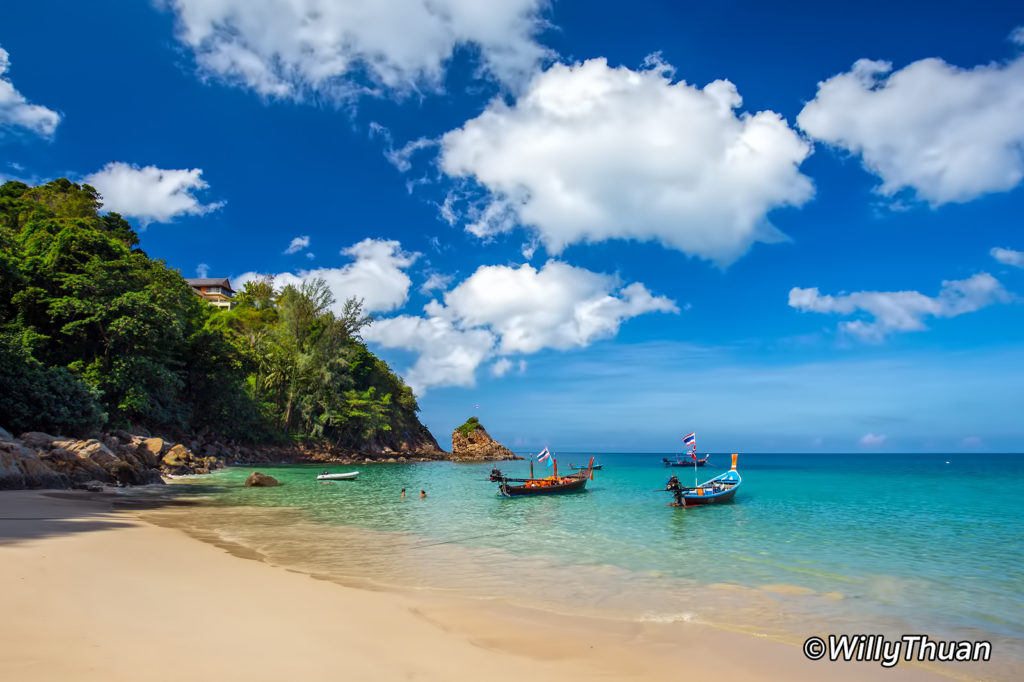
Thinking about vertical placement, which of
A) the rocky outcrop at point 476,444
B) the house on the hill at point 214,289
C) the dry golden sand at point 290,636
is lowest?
the rocky outcrop at point 476,444

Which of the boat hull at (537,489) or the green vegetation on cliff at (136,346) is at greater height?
the green vegetation on cliff at (136,346)

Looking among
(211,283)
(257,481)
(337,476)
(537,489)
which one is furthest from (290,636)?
(211,283)

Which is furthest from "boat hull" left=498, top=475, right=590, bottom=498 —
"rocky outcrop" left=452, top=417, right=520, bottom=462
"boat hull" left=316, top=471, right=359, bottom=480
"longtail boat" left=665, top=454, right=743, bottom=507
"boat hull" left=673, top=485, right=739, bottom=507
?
"rocky outcrop" left=452, top=417, right=520, bottom=462

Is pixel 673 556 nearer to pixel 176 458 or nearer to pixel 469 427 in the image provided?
pixel 176 458

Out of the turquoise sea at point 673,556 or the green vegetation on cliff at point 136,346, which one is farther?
the green vegetation on cliff at point 136,346

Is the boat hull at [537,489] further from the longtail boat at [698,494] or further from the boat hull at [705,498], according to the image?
the boat hull at [705,498]

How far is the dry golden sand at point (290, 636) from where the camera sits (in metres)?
5.20

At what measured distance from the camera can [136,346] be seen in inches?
1395

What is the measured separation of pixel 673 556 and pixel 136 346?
36.8 m

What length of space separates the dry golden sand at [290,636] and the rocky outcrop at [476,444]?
326 feet

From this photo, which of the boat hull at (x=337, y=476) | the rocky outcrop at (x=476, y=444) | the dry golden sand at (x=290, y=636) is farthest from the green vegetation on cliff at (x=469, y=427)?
the dry golden sand at (x=290, y=636)

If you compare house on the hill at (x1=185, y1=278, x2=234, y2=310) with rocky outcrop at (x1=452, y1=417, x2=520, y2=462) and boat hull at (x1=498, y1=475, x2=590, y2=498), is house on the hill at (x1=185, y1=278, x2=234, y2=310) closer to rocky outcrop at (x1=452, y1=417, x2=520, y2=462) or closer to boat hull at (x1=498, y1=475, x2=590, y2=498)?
rocky outcrop at (x1=452, y1=417, x2=520, y2=462)

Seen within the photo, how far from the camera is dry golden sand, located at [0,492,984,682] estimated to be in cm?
520

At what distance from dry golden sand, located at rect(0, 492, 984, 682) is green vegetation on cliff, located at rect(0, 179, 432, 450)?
23.0m
